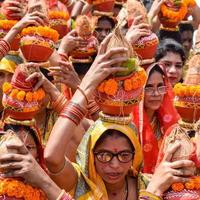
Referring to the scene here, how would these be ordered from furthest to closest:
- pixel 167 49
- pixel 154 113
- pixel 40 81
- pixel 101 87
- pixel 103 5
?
pixel 103 5 < pixel 167 49 < pixel 154 113 < pixel 40 81 < pixel 101 87

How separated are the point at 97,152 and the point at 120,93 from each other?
1.33ft

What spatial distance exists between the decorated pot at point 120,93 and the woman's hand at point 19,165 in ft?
2.67

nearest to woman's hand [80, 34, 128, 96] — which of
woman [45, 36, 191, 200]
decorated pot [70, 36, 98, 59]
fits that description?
woman [45, 36, 191, 200]

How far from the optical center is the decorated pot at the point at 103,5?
8211 mm

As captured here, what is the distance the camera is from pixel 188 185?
4.19 meters

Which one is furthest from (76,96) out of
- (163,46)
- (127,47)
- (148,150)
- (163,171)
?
(163,46)

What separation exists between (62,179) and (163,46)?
137 inches

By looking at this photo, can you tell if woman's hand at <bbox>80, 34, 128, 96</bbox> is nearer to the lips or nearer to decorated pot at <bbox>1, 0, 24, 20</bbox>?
the lips

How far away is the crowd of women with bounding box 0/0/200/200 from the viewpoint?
4.20 m

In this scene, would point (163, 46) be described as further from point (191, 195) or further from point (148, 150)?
point (191, 195)

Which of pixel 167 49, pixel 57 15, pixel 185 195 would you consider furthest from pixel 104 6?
pixel 185 195

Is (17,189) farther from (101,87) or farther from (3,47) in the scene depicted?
(3,47)

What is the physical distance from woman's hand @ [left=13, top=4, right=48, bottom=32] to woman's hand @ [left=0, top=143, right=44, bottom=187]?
6.17 feet

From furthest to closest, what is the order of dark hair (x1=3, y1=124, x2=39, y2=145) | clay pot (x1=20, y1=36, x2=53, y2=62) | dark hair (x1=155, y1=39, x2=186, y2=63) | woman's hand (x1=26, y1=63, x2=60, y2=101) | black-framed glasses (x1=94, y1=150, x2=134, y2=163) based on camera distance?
dark hair (x1=155, y1=39, x2=186, y2=63), clay pot (x1=20, y1=36, x2=53, y2=62), woman's hand (x1=26, y1=63, x2=60, y2=101), dark hair (x1=3, y1=124, x2=39, y2=145), black-framed glasses (x1=94, y1=150, x2=134, y2=163)
